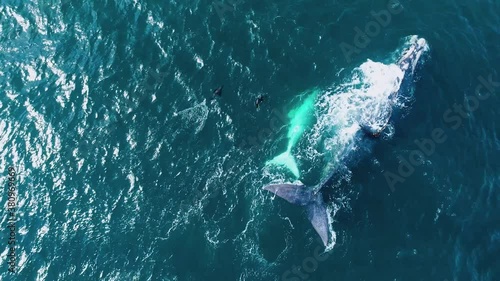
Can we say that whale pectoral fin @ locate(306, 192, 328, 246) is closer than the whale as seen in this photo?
Yes

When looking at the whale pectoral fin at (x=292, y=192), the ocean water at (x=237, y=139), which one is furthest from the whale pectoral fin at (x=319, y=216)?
the ocean water at (x=237, y=139)

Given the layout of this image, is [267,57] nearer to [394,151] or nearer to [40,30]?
[394,151]

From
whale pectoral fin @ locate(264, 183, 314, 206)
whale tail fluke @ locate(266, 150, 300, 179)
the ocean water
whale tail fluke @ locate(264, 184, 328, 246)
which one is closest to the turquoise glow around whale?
whale tail fluke @ locate(266, 150, 300, 179)

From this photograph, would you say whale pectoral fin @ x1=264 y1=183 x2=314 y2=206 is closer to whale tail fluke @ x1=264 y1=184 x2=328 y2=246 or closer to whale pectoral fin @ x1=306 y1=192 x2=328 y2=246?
whale tail fluke @ x1=264 y1=184 x2=328 y2=246

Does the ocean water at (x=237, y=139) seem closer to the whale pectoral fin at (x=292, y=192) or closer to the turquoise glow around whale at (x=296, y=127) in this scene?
the turquoise glow around whale at (x=296, y=127)

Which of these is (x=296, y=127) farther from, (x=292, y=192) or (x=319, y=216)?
(x=319, y=216)

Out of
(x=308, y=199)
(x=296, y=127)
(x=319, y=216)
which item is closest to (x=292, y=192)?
(x=308, y=199)

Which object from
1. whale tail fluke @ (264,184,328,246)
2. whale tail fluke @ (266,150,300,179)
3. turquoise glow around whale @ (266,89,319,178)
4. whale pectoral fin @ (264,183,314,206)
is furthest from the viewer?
turquoise glow around whale @ (266,89,319,178)

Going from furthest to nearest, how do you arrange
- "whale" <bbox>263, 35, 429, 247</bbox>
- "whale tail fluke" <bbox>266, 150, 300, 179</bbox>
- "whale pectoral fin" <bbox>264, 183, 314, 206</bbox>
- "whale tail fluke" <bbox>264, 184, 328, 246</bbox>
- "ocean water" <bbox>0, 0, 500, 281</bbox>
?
"whale tail fluke" <bbox>266, 150, 300, 179</bbox> → "whale pectoral fin" <bbox>264, 183, 314, 206</bbox> → "whale" <bbox>263, 35, 429, 247</bbox> → "whale tail fluke" <bbox>264, 184, 328, 246</bbox> → "ocean water" <bbox>0, 0, 500, 281</bbox>
